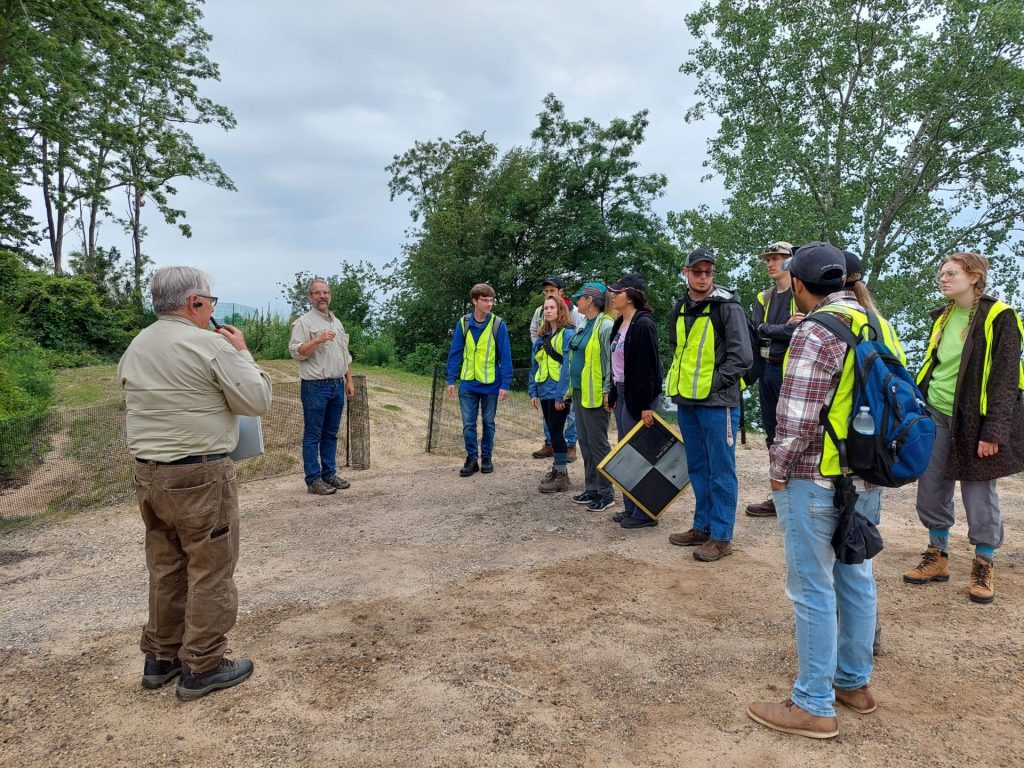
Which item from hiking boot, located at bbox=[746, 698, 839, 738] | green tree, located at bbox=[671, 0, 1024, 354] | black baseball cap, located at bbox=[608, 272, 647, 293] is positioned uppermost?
green tree, located at bbox=[671, 0, 1024, 354]

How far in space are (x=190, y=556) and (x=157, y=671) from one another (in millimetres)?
615

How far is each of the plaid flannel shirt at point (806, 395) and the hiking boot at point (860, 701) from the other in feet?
3.25

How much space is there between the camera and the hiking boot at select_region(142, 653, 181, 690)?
9.67ft

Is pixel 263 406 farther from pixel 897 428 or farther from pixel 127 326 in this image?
pixel 127 326

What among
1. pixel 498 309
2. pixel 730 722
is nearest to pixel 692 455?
pixel 730 722

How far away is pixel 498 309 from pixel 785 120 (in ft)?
36.5

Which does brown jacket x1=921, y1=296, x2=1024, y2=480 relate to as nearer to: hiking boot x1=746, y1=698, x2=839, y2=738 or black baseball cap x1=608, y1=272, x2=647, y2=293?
hiking boot x1=746, y1=698, x2=839, y2=738

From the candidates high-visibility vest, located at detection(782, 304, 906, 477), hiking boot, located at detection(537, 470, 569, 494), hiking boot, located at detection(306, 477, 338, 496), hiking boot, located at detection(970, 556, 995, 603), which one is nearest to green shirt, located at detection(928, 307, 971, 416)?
hiking boot, located at detection(970, 556, 995, 603)

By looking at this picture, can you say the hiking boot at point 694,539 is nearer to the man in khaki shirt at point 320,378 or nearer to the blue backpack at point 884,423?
the blue backpack at point 884,423

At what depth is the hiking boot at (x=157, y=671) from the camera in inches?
116

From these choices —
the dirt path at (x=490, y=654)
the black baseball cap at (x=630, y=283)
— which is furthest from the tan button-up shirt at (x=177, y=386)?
the black baseball cap at (x=630, y=283)

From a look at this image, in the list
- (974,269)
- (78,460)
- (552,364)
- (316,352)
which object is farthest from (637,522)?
(78,460)

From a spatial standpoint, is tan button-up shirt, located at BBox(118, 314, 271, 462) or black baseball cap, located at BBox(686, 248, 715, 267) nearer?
tan button-up shirt, located at BBox(118, 314, 271, 462)

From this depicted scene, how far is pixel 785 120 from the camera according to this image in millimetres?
20875
